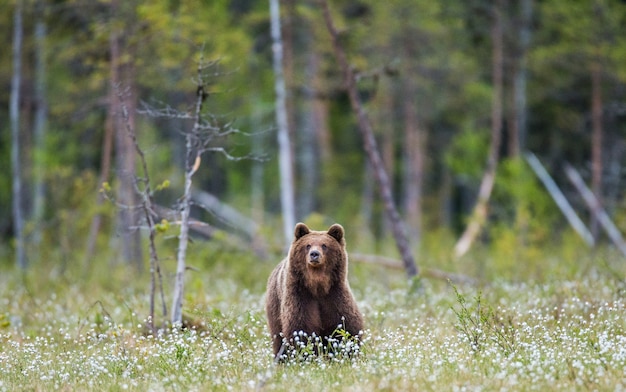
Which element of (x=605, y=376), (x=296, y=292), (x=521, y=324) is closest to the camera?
(x=605, y=376)

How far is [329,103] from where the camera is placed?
113 feet

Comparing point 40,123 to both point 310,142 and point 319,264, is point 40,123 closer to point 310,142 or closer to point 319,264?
point 310,142

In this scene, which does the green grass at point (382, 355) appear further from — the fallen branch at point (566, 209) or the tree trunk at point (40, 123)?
the tree trunk at point (40, 123)

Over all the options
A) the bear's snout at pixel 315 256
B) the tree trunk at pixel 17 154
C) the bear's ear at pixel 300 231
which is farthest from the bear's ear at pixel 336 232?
the tree trunk at pixel 17 154

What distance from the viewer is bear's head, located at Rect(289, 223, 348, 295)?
861cm

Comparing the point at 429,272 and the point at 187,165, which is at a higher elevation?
the point at 187,165

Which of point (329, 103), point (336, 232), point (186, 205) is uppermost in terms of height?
point (329, 103)

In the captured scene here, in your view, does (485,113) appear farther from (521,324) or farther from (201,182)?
(521,324)

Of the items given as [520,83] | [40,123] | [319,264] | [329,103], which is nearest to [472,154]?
[520,83]

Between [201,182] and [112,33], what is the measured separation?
18385mm

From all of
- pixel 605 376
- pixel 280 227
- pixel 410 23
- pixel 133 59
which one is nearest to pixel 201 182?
pixel 280 227

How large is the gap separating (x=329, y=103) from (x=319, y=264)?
26354 mm

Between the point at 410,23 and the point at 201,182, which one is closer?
the point at 410,23

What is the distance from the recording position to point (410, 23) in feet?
81.5
